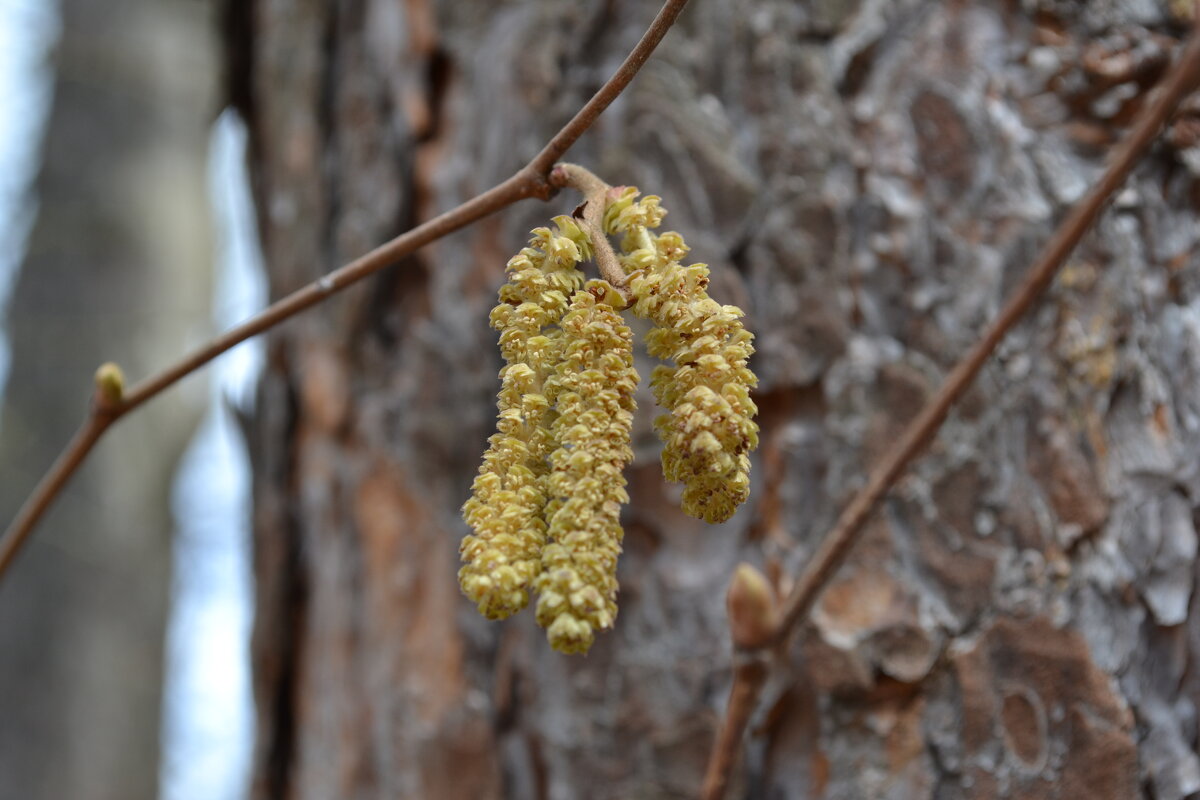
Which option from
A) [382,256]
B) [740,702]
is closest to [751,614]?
[740,702]

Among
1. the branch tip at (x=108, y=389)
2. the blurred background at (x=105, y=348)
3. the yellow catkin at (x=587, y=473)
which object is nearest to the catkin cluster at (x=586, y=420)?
the yellow catkin at (x=587, y=473)

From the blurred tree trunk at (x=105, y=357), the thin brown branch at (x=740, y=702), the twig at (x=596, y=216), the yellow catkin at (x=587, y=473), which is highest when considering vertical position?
the blurred tree trunk at (x=105, y=357)

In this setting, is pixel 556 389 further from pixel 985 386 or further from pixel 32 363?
pixel 32 363

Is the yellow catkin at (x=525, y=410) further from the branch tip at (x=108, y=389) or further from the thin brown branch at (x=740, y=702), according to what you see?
the branch tip at (x=108, y=389)

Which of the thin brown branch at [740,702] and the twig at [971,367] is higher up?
the twig at [971,367]

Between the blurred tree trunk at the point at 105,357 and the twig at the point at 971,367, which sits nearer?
the twig at the point at 971,367

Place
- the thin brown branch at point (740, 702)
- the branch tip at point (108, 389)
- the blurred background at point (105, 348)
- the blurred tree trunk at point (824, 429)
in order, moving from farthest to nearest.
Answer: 1. the blurred background at point (105, 348)
2. the blurred tree trunk at point (824, 429)
3. the branch tip at point (108, 389)
4. the thin brown branch at point (740, 702)

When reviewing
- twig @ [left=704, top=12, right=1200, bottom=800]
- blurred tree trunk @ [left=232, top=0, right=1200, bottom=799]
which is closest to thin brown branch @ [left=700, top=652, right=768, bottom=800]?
twig @ [left=704, top=12, right=1200, bottom=800]
